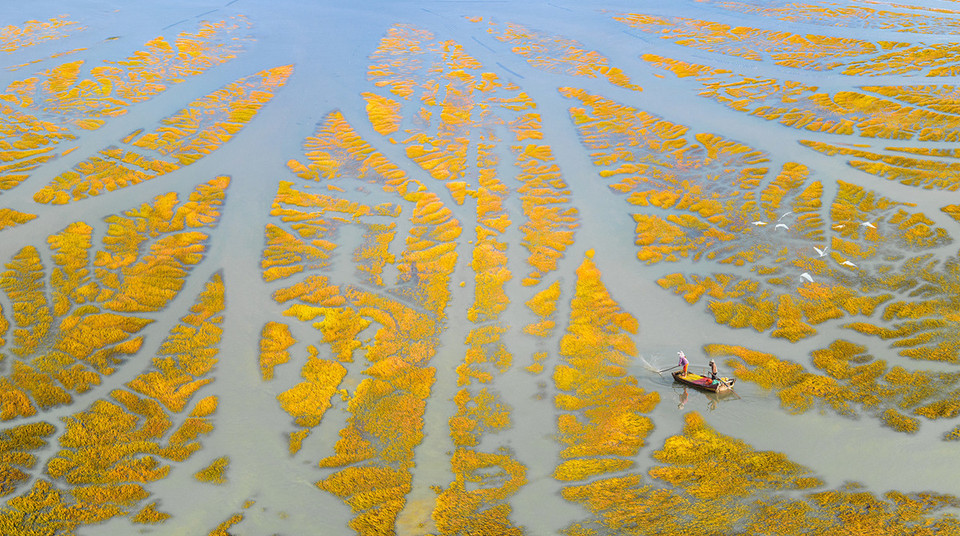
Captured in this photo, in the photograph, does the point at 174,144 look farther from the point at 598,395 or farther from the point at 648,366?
the point at 648,366

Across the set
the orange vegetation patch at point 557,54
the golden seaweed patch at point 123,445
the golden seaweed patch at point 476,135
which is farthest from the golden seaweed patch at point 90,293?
the orange vegetation patch at point 557,54

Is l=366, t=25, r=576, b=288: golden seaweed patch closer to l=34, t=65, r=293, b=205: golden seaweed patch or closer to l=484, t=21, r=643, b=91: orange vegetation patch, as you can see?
l=484, t=21, r=643, b=91: orange vegetation patch

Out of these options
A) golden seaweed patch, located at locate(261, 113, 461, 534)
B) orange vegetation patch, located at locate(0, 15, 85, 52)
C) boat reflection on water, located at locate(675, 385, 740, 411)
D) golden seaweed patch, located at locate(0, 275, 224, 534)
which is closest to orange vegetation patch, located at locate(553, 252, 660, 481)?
boat reflection on water, located at locate(675, 385, 740, 411)

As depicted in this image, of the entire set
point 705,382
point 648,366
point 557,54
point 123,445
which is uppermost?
point 557,54

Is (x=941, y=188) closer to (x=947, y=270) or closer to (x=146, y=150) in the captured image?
(x=947, y=270)

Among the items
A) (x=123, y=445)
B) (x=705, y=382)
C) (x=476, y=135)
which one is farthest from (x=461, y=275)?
(x=476, y=135)

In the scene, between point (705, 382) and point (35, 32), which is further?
point (35, 32)

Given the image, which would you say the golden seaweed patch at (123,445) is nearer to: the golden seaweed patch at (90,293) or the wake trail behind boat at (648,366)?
the golden seaweed patch at (90,293)

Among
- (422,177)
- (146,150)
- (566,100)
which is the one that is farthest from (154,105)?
(566,100)
